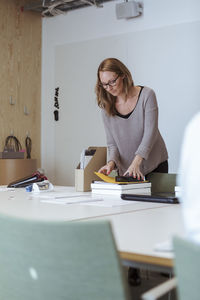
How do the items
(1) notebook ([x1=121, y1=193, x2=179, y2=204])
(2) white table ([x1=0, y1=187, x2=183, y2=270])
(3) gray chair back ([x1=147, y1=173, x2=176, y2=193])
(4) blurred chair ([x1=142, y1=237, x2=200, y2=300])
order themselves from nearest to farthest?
(4) blurred chair ([x1=142, y1=237, x2=200, y2=300])
(2) white table ([x1=0, y1=187, x2=183, y2=270])
(1) notebook ([x1=121, y1=193, x2=179, y2=204])
(3) gray chair back ([x1=147, y1=173, x2=176, y2=193])

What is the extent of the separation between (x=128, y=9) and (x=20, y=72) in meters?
1.79

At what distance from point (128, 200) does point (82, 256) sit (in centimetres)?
135

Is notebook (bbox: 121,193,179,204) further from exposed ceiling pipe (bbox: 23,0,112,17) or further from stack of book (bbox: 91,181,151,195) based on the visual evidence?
exposed ceiling pipe (bbox: 23,0,112,17)

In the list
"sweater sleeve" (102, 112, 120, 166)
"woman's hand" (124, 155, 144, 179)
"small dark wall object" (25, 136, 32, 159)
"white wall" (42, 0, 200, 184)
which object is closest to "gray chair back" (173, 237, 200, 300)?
"woman's hand" (124, 155, 144, 179)

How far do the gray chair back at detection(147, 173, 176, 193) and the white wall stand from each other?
225cm

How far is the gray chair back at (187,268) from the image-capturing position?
2.88 ft

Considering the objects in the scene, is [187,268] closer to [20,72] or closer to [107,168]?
[107,168]

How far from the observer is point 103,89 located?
3258mm

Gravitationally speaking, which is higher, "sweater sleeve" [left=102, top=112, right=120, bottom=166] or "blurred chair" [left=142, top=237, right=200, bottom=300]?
"sweater sleeve" [left=102, top=112, right=120, bottom=166]

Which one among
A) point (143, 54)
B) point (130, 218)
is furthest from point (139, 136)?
point (143, 54)

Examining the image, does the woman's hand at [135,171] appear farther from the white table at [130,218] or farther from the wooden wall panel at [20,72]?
the wooden wall panel at [20,72]

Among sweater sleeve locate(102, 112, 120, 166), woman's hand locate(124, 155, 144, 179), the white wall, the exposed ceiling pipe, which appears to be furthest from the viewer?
the exposed ceiling pipe

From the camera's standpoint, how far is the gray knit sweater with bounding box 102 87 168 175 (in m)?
3.09

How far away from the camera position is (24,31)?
6379mm
